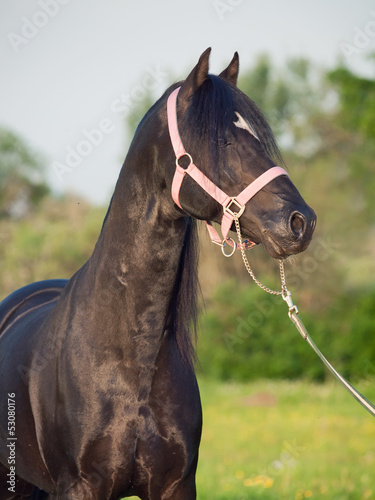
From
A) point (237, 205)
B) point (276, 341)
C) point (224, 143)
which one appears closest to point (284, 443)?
point (237, 205)

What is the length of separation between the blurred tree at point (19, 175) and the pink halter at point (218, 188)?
29.1 meters

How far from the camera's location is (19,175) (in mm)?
32594

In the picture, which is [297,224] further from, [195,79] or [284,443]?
[284,443]

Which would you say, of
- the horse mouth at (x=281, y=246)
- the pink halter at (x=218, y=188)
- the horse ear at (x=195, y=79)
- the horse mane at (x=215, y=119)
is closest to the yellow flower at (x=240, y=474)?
the horse mane at (x=215, y=119)

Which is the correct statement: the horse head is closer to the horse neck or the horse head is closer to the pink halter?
the pink halter

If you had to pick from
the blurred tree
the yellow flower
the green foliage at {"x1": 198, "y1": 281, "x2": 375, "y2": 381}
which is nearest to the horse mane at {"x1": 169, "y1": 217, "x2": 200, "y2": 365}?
A: the yellow flower

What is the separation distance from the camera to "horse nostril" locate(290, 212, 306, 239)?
2.30 metres

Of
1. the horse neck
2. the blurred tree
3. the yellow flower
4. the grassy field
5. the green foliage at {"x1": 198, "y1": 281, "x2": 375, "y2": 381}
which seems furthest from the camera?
the blurred tree

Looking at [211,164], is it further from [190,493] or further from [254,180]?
[190,493]

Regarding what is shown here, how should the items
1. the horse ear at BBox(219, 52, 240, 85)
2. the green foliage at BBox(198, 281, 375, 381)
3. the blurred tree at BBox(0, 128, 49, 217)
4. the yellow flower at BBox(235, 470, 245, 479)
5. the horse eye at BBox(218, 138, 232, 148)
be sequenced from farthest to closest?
the blurred tree at BBox(0, 128, 49, 217) < the green foliage at BBox(198, 281, 375, 381) < the yellow flower at BBox(235, 470, 245, 479) < the horse ear at BBox(219, 52, 240, 85) < the horse eye at BBox(218, 138, 232, 148)

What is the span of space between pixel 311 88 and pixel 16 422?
33.3m

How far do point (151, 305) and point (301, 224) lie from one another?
0.78 metres

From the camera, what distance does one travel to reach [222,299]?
64.5 ft

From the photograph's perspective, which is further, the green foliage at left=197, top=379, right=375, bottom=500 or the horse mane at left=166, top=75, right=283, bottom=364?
the green foliage at left=197, top=379, right=375, bottom=500
